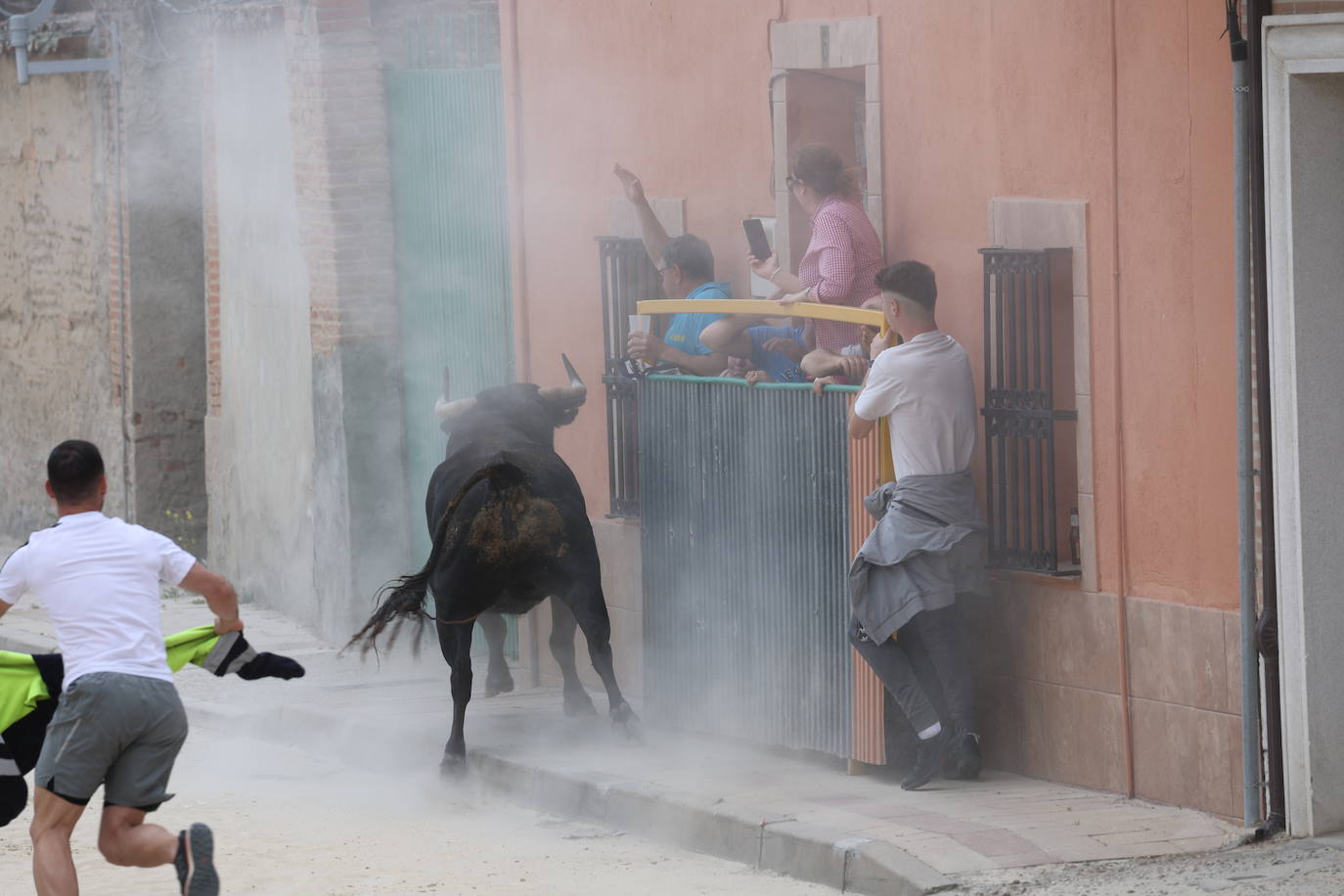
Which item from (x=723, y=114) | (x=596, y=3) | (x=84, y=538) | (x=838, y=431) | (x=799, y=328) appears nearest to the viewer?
(x=84, y=538)

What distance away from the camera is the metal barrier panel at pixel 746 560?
8.96 metres

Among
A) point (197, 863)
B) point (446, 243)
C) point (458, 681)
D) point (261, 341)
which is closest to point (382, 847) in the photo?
point (458, 681)

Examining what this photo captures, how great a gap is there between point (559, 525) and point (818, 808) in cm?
221

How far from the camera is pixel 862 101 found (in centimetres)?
1027

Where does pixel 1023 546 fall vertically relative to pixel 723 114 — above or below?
below

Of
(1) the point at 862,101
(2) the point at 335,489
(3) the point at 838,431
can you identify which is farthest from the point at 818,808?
(2) the point at 335,489

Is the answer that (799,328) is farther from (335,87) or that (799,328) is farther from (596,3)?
(335,87)

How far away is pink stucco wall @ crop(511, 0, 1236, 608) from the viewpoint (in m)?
7.71

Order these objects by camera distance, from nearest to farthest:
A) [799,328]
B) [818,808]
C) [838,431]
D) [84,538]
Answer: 1. [84,538]
2. [818,808]
3. [838,431]
4. [799,328]

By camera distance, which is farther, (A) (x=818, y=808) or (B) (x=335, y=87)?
(B) (x=335, y=87)

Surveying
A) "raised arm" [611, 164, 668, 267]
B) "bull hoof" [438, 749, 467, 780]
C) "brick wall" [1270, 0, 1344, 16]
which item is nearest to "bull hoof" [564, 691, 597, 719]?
"bull hoof" [438, 749, 467, 780]

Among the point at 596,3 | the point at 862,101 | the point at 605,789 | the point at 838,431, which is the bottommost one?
the point at 605,789

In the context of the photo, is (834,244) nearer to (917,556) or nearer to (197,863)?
(917,556)

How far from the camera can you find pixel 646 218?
35.3ft
